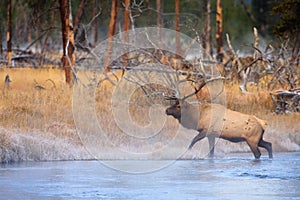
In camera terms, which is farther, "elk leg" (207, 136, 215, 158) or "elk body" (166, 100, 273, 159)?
"elk leg" (207, 136, 215, 158)

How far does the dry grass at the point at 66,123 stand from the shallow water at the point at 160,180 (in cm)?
59

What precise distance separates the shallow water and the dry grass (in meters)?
0.59

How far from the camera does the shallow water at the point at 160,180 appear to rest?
37.2ft

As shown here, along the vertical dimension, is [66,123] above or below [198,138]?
above

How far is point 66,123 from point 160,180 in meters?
4.86

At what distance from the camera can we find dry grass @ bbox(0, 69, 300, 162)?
15609 mm

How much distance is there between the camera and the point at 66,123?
17.4 m

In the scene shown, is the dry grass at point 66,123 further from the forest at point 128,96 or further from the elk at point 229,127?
the elk at point 229,127

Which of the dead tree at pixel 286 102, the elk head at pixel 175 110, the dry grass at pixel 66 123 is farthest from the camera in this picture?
the dead tree at pixel 286 102

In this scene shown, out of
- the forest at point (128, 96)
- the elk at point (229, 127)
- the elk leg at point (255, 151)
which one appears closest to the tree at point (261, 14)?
the forest at point (128, 96)

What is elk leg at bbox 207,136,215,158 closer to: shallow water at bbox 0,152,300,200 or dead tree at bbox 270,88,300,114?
shallow water at bbox 0,152,300,200

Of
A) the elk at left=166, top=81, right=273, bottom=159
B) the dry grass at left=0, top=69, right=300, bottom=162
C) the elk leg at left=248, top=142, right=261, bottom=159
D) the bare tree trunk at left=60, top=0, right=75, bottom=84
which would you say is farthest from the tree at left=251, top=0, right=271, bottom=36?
the elk leg at left=248, top=142, right=261, bottom=159

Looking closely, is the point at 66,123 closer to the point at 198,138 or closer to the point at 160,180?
the point at 198,138

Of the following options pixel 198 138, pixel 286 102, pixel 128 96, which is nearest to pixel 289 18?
pixel 286 102
